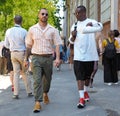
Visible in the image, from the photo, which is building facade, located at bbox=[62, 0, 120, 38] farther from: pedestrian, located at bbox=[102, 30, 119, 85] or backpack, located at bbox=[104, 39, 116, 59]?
backpack, located at bbox=[104, 39, 116, 59]

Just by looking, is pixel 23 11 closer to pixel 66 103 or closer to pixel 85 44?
pixel 66 103

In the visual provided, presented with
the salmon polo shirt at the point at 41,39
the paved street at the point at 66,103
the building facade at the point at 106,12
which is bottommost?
the paved street at the point at 66,103

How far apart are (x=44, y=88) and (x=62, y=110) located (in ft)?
2.55

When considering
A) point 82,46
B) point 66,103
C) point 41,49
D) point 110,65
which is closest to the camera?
point 41,49

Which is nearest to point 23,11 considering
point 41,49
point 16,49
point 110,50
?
point 110,50

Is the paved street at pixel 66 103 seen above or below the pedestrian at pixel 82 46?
below

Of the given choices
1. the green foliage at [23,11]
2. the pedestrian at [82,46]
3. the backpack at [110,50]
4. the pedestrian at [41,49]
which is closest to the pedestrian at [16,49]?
the pedestrian at [41,49]

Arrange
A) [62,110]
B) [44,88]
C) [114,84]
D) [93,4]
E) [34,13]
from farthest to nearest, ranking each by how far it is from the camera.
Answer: [34,13]
[93,4]
[114,84]
[44,88]
[62,110]

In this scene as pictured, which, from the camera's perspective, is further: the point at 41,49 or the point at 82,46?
the point at 82,46

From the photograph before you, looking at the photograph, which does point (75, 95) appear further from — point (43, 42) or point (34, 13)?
point (34, 13)

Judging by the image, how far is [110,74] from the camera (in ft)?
46.7

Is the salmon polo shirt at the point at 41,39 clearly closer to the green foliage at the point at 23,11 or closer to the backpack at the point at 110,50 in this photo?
the backpack at the point at 110,50

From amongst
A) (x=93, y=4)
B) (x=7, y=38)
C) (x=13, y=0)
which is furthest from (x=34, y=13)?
(x=7, y=38)

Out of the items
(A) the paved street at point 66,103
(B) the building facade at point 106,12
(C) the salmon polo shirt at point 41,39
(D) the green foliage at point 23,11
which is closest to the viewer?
(A) the paved street at point 66,103
